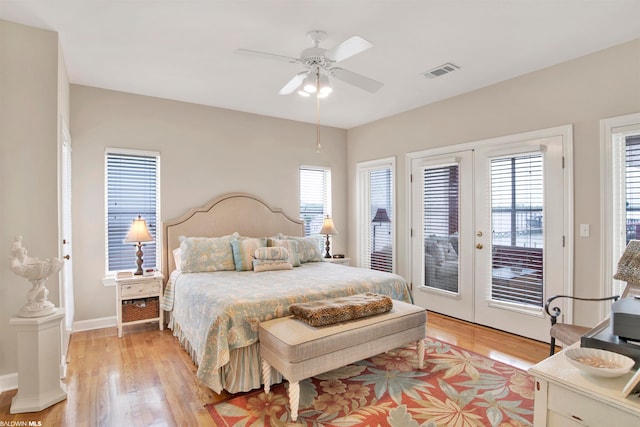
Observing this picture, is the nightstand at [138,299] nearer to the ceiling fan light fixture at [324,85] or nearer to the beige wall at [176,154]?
the beige wall at [176,154]

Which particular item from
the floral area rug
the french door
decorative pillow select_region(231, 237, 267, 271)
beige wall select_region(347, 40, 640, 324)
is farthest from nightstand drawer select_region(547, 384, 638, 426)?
decorative pillow select_region(231, 237, 267, 271)

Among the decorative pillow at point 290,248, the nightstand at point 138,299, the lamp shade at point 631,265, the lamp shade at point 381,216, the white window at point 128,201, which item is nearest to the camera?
the lamp shade at point 631,265

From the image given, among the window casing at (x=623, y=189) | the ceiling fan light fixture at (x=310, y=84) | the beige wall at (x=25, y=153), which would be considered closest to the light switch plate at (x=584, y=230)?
the window casing at (x=623, y=189)

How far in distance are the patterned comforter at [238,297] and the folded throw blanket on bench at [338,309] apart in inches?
7.5

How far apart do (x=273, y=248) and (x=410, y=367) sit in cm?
193

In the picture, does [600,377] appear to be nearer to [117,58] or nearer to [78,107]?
[117,58]

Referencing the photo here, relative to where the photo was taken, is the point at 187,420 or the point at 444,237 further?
the point at 444,237

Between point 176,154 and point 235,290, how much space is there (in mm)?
2319

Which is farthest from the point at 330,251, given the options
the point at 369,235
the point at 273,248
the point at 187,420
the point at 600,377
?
the point at 600,377

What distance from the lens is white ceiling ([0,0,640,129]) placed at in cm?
240

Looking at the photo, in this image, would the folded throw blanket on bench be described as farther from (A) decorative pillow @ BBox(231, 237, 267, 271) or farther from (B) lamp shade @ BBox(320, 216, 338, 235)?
(B) lamp shade @ BBox(320, 216, 338, 235)

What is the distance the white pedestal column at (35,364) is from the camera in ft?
7.56

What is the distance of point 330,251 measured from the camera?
5.80 m

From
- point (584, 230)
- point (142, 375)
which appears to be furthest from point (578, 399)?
point (142, 375)
